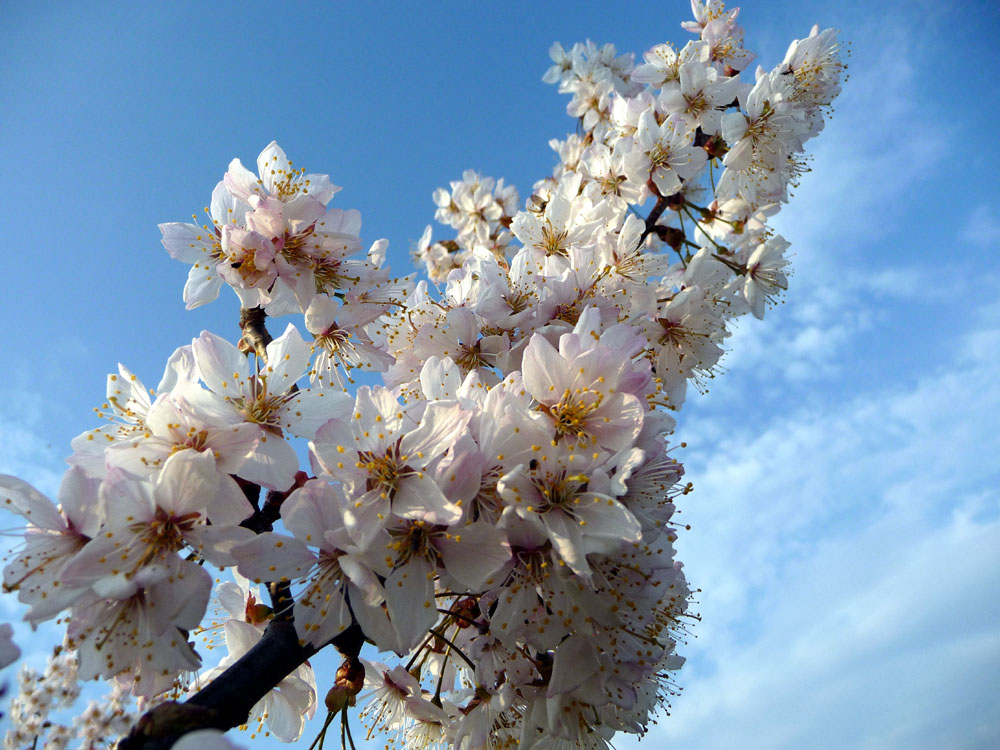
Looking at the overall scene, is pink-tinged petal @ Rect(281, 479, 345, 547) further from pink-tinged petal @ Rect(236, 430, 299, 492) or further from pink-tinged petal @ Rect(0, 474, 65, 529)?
pink-tinged petal @ Rect(0, 474, 65, 529)

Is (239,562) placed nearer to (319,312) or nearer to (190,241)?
(319,312)

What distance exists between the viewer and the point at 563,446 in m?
1.76

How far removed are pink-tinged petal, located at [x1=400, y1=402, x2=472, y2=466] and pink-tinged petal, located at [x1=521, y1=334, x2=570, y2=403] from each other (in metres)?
0.29

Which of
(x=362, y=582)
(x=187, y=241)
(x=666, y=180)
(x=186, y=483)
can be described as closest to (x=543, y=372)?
(x=362, y=582)

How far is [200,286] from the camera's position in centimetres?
248

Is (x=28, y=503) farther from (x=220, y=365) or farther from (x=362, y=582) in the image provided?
(x=362, y=582)

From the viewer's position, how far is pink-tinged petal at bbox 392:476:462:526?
59.6 inches

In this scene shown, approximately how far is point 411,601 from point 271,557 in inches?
14.6

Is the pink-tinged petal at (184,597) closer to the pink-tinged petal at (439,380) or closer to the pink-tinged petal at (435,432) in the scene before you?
the pink-tinged petal at (435,432)

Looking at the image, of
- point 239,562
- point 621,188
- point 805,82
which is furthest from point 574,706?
point 805,82

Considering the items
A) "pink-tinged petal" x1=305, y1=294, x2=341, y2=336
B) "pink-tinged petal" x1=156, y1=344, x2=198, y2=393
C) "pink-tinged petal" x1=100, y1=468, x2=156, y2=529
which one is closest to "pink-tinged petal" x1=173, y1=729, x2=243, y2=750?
"pink-tinged petal" x1=100, y1=468, x2=156, y2=529

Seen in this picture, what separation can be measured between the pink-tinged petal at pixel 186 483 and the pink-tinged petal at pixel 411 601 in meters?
0.51

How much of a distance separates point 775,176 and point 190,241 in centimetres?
360

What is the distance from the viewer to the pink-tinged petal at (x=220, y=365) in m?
1.86
